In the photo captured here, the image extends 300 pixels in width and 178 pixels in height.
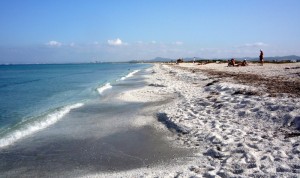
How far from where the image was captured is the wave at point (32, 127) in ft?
35.2

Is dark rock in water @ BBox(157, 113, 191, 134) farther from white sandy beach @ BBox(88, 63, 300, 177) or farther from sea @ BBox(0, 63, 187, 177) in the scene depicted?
sea @ BBox(0, 63, 187, 177)

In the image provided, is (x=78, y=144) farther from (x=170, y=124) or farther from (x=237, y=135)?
(x=237, y=135)

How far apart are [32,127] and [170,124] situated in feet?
19.6

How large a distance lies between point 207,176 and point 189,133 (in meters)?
3.82

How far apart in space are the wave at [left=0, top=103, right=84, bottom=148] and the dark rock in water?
16.6 ft

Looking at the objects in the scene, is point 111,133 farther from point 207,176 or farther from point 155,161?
point 207,176

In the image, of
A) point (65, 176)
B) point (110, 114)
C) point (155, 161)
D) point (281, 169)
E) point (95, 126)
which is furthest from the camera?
point (110, 114)

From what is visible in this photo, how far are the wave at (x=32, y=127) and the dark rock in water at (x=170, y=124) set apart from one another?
5.06 metres

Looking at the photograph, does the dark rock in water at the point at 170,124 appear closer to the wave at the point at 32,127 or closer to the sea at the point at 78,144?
the sea at the point at 78,144

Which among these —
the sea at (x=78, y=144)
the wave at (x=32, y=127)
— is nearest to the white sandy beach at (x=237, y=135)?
the sea at (x=78, y=144)

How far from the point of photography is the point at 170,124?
1180 cm

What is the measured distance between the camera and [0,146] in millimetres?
9922

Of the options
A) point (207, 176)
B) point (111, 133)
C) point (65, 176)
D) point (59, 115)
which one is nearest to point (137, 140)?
point (111, 133)

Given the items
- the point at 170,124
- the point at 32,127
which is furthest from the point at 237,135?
the point at 32,127
